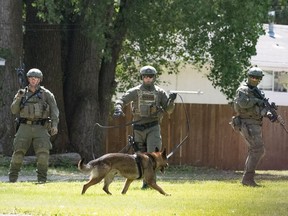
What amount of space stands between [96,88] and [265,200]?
15.6 meters

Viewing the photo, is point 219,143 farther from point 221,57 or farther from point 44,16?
point 44,16

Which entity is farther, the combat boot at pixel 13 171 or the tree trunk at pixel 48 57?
the tree trunk at pixel 48 57

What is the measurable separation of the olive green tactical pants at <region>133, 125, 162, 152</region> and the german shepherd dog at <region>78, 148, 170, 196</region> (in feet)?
4.57

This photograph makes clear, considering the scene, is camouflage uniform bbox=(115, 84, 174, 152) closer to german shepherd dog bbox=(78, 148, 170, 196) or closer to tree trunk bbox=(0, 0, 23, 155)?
german shepherd dog bbox=(78, 148, 170, 196)

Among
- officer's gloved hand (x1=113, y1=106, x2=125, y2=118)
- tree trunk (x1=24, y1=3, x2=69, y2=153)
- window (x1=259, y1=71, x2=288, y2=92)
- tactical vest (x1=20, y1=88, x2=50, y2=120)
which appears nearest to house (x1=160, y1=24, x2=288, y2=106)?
window (x1=259, y1=71, x2=288, y2=92)

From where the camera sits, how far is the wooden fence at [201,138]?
33.8 m

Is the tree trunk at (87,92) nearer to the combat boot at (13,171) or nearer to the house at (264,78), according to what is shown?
the combat boot at (13,171)

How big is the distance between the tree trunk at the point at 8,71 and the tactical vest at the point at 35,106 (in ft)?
29.3

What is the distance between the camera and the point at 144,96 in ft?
59.1

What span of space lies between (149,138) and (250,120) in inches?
83.8

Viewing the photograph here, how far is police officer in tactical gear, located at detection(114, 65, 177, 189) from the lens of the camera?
1802cm

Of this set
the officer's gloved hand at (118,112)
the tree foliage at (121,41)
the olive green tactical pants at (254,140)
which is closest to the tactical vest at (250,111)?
the olive green tactical pants at (254,140)

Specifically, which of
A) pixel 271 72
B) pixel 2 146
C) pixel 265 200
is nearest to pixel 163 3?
pixel 2 146

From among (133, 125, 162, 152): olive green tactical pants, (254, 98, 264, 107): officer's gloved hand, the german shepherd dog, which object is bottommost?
the german shepherd dog
